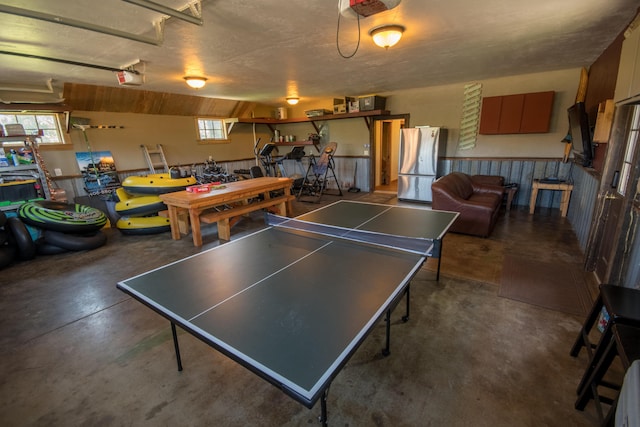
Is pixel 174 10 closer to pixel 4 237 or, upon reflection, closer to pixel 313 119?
pixel 4 237

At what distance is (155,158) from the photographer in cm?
669

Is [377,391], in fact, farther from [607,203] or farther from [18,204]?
[18,204]

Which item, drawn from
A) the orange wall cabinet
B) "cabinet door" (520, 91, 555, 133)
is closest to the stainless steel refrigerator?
the orange wall cabinet

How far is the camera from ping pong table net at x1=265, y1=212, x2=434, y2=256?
73.5 inches

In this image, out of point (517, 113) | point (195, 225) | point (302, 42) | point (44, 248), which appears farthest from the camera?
point (517, 113)

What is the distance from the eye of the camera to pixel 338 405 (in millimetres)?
1589

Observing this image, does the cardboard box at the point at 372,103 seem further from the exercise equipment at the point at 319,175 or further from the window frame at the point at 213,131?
the window frame at the point at 213,131

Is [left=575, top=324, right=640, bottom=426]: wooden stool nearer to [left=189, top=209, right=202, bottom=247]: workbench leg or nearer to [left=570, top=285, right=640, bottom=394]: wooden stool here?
[left=570, top=285, right=640, bottom=394]: wooden stool

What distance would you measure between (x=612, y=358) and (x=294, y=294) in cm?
160

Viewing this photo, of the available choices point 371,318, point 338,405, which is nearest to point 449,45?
point 371,318

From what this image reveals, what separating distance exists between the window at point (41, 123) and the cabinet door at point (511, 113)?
8551 millimetres

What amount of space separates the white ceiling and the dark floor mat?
2.49 m

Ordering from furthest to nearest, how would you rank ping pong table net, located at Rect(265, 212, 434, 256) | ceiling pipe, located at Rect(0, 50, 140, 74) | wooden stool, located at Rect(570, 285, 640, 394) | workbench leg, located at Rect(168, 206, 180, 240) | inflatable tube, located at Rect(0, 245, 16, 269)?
workbench leg, located at Rect(168, 206, 180, 240), inflatable tube, located at Rect(0, 245, 16, 269), ceiling pipe, located at Rect(0, 50, 140, 74), ping pong table net, located at Rect(265, 212, 434, 256), wooden stool, located at Rect(570, 285, 640, 394)

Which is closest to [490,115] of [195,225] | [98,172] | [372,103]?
[372,103]
